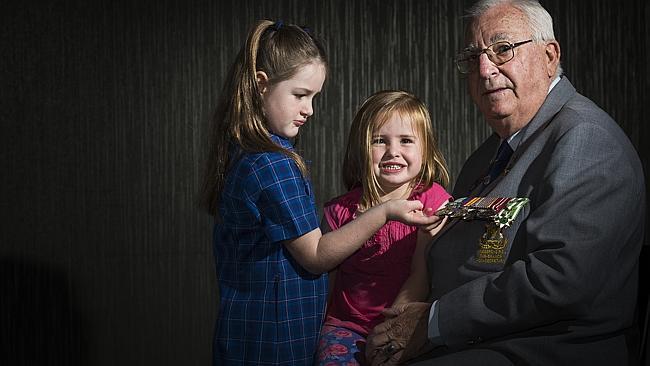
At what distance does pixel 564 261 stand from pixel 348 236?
1.45 feet

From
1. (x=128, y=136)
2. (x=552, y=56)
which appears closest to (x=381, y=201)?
(x=552, y=56)

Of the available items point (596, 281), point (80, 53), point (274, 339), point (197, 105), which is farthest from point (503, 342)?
point (80, 53)

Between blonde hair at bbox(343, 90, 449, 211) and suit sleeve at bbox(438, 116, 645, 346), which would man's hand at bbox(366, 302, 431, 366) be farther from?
blonde hair at bbox(343, 90, 449, 211)

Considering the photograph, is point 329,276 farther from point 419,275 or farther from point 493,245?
point 493,245

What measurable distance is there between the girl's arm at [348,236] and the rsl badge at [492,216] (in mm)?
63

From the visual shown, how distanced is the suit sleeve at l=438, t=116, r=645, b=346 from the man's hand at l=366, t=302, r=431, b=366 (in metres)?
0.13

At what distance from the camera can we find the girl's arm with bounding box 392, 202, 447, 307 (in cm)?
193

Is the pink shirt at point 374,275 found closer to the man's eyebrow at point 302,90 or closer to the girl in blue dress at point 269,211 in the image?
the girl in blue dress at point 269,211

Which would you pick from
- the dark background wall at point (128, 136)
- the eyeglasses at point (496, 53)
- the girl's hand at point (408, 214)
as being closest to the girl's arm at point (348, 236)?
the girl's hand at point (408, 214)

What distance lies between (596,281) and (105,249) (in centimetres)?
217

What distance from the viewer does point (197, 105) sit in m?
3.35

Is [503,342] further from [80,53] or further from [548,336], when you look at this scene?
[80,53]

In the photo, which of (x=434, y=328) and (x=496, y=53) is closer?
(x=434, y=328)

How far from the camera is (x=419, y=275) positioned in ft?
6.42
